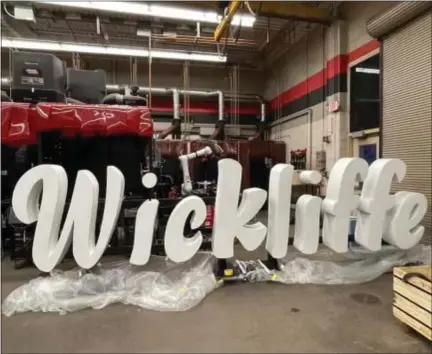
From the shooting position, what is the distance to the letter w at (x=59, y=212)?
319cm

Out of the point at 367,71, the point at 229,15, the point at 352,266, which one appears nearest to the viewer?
the point at 352,266

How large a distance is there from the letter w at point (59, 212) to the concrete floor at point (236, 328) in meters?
0.58

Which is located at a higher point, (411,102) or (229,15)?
(229,15)

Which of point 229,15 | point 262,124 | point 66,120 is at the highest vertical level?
point 229,15

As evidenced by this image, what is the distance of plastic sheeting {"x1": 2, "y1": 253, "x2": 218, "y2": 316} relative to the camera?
3.08 metres

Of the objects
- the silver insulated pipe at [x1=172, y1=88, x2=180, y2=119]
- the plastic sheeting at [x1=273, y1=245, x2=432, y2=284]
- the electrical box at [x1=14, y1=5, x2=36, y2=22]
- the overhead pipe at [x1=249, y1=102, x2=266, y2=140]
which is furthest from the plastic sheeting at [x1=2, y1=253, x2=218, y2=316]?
the overhead pipe at [x1=249, y1=102, x2=266, y2=140]

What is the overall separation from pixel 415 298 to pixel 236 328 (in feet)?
4.66

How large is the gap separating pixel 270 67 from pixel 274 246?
844 centimetres

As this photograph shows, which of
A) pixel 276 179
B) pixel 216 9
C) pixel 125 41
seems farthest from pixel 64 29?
pixel 276 179

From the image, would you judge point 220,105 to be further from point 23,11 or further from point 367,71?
point 23,11

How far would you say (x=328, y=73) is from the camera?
7.43m

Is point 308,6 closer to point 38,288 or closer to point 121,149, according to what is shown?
point 121,149

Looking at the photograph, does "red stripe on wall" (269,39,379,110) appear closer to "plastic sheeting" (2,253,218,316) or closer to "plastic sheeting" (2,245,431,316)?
"plastic sheeting" (2,245,431,316)

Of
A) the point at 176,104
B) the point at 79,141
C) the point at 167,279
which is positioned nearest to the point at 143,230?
the point at 167,279
